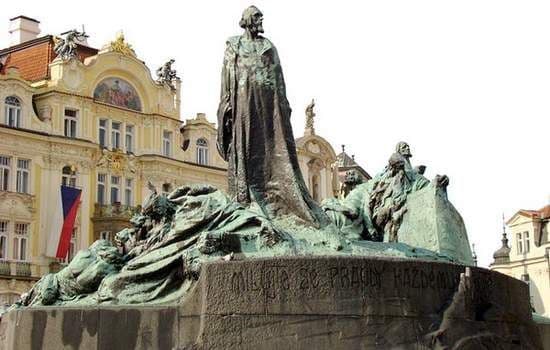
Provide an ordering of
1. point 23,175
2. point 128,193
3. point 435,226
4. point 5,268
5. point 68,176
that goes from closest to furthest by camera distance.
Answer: point 435,226 < point 5,268 < point 23,175 < point 68,176 < point 128,193

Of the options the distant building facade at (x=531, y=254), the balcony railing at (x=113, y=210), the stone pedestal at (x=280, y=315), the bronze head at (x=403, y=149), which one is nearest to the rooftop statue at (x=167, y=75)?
the balcony railing at (x=113, y=210)

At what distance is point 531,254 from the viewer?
4697 centimetres

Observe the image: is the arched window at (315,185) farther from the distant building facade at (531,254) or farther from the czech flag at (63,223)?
the czech flag at (63,223)

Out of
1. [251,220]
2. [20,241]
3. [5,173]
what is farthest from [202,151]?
[251,220]

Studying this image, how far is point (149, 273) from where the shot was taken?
8.28 meters

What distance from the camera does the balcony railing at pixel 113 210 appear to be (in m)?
39.0

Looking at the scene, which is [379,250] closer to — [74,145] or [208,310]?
[208,310]

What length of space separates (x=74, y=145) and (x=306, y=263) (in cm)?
3163

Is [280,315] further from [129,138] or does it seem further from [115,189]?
[129,138]

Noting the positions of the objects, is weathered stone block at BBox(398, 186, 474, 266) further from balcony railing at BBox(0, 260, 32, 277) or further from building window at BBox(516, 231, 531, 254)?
building window at BBox(516, 231, 531, 254)

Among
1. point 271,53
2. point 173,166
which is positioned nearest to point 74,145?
point 173,166

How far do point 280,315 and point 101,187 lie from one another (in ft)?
108

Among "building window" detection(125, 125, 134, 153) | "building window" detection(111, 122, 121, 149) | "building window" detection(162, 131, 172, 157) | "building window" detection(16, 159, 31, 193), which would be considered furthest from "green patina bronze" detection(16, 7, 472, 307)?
"building window" detection(162, 131, 172, 157)

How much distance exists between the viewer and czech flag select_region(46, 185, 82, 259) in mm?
36312
